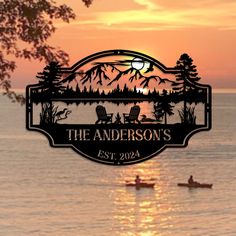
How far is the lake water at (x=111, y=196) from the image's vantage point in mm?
61281

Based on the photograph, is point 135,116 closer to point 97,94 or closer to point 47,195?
point 97,94

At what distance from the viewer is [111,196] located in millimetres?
77625

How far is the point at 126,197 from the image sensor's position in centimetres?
7744

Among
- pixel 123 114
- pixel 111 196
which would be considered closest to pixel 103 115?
pixel 123 114

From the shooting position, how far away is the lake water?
201ft

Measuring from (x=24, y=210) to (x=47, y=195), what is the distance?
11905 millimetres

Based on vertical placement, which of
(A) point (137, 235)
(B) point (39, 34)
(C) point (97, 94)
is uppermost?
(B) point (39, 34)

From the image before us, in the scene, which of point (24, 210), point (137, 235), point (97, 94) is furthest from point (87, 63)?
point (24, 210)

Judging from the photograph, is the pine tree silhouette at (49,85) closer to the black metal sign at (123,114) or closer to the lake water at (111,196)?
the black metal sign at (123,114)

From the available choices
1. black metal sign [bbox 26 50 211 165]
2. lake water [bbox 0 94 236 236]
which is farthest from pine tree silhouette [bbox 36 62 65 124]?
lake water [bbox 0 94 236 236]

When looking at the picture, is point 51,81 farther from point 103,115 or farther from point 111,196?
point 111,196

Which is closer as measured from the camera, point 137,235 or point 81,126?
point 81,126

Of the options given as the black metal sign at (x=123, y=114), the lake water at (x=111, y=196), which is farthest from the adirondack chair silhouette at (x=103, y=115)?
the lake water at (x=111, y=196)

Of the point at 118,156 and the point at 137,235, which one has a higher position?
the point at 118,156
